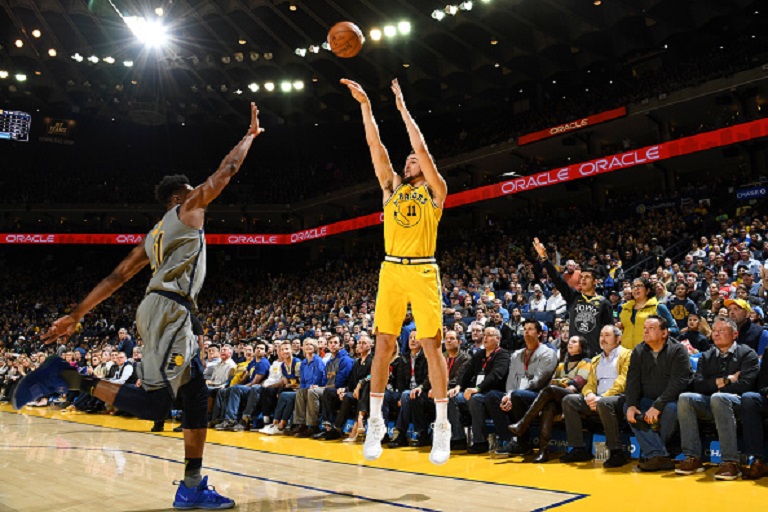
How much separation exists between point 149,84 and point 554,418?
27148 millimetres

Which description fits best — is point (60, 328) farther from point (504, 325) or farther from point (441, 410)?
point (504, 325)

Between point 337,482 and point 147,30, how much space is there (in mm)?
23088

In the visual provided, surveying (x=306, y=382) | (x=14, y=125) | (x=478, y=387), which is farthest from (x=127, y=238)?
(x=478, y=387)

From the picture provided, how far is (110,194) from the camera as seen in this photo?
31.6 m

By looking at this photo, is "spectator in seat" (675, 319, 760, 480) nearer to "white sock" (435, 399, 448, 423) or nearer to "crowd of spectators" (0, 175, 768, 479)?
"crowd of spectators" (0, 175, 768, 479)

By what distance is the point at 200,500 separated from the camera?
389cm

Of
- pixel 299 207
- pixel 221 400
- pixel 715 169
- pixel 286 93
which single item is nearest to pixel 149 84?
pixel 286 93

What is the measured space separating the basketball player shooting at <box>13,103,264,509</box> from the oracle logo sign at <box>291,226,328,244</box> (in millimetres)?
25051

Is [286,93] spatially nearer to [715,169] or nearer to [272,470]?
[715,169]

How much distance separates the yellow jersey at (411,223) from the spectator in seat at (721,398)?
2843 mm

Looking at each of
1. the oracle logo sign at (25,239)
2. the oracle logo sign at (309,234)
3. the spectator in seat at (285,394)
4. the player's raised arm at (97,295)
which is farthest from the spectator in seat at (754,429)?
the oracle logo sign at (25,239)

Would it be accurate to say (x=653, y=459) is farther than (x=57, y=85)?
No

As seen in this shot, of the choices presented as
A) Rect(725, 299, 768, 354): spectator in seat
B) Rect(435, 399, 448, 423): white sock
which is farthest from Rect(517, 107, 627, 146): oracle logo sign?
Rect(435, 399, 448, 423): white sock

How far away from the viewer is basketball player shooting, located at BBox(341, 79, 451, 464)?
454cm
